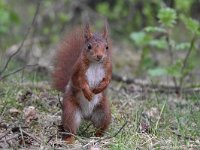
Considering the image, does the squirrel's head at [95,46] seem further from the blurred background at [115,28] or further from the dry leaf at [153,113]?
the blurred background at [115,28]

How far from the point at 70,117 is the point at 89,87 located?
0.82 ft

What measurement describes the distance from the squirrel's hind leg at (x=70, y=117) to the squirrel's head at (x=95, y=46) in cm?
33

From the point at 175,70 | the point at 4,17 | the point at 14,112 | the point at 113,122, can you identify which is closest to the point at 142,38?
the point at 175,70

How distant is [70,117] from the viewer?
4.38m

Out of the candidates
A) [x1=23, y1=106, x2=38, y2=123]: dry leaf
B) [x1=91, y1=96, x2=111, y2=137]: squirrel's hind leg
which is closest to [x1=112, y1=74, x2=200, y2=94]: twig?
[x1=23, y1=106, x2=38, y2=123]: dry leaf

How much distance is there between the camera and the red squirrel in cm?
436

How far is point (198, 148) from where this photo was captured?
4.30 meters

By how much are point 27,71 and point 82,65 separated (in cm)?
276

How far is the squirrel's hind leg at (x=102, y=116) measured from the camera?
177 inches

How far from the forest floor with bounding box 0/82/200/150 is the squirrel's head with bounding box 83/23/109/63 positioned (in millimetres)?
506

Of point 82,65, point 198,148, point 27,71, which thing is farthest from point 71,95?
point 27,71

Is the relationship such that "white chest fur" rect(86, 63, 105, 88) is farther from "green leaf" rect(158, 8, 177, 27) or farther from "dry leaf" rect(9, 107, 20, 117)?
"green leaf" rect(158, 8, 177, 27)

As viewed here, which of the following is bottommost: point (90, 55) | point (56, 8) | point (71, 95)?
point (71, 95)

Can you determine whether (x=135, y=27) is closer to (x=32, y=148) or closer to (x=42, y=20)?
(x=42, y=20)
